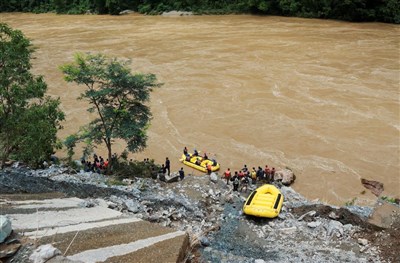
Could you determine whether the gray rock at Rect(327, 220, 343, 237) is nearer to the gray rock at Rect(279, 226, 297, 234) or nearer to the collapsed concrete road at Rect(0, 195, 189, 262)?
the gray rock at Rect(279, 226, 297, 234)

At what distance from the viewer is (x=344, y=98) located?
26.2 m

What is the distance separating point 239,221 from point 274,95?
621 inches

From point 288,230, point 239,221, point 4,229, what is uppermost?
point 4,229

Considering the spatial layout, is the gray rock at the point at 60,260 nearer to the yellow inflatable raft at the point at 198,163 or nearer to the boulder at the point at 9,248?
the boulder at the point at 9,248

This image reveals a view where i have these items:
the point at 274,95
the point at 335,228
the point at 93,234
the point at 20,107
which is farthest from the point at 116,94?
the point at 274,95

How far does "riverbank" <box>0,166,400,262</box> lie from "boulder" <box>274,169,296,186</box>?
3.30 meters

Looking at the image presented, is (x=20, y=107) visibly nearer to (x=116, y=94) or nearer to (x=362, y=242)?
(x=116, y=94)

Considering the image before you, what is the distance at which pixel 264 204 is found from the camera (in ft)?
43.0

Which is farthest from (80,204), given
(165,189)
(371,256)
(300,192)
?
(300,192)

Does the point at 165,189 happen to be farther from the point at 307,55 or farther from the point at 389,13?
the point at 389,13

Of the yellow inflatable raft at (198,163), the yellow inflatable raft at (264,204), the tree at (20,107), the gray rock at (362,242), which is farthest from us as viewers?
the yellow inflatable raft at (198,163)

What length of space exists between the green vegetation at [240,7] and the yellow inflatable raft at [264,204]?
3929 cm

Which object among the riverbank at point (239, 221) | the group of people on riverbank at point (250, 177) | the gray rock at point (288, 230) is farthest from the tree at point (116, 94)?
the gray rock at point (288, 230)

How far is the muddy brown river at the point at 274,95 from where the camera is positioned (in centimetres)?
2023
